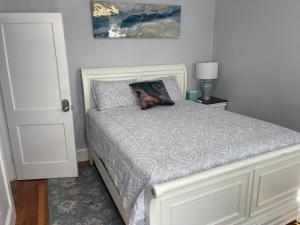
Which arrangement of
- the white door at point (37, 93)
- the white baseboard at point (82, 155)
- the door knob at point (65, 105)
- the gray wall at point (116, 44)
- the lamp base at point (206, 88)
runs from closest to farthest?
the white door at point (37, 93), the door knob at point (65, 105), the gray wall at point (116, 44), the white baseboard at point (82, 155), the lamp base at point (206, 88)

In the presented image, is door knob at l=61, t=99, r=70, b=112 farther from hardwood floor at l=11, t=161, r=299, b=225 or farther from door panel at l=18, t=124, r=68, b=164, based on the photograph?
hardwood floor at l=11, t=161, r=299, b=225

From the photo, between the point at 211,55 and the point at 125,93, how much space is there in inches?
66.8

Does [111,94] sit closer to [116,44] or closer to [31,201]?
[116,44]

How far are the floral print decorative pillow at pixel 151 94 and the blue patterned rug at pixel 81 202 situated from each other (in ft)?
3.45

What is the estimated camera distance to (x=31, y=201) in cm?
247

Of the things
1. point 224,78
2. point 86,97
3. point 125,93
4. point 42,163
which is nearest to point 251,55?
point 224,78

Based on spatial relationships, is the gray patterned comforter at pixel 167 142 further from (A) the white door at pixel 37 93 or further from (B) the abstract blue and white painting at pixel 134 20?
(B) the abstract blue and white painting at pixel 134 20

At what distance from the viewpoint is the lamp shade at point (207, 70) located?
11.5 feet

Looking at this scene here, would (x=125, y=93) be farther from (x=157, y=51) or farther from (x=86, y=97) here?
(x=157, y=51)

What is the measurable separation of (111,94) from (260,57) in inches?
76.1

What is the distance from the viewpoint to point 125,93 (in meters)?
3.04

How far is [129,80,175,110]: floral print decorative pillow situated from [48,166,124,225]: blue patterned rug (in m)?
1.05

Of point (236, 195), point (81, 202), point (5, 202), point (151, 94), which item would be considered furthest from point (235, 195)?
point (5, 202)

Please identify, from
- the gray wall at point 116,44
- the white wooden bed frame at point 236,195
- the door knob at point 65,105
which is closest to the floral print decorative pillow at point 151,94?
the gray wall at point 116,44
